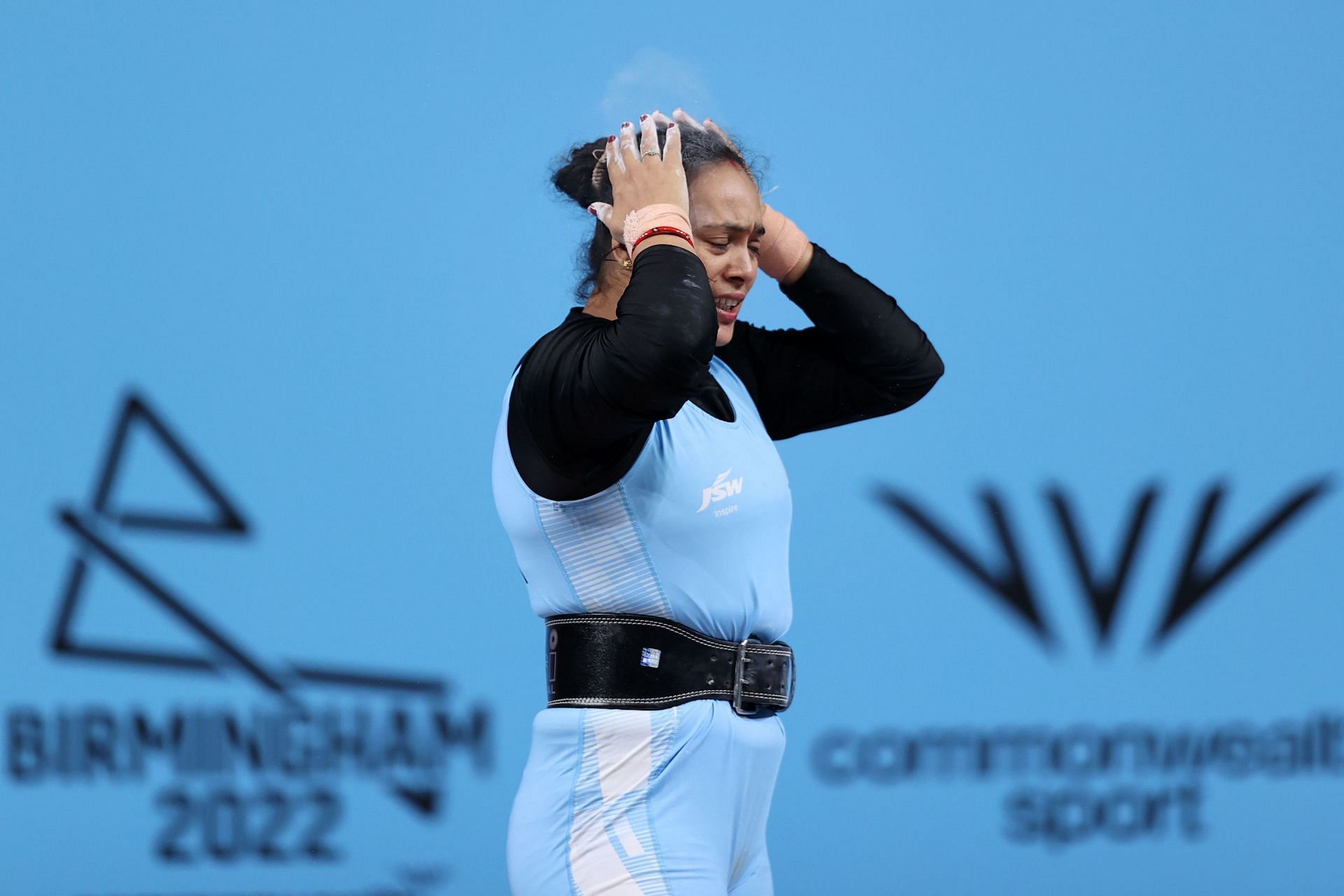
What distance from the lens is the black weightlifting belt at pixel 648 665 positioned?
1315 mm

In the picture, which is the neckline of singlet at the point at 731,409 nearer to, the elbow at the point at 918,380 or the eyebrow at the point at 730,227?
the eyebrow at the point at 730,227

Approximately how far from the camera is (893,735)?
2990mm

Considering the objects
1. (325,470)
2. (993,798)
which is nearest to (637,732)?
(325,470)

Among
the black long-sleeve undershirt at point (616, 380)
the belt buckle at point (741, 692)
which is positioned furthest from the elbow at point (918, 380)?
the belt buckle at point (741, 692)

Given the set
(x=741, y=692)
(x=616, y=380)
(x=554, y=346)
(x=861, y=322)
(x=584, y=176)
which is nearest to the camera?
(x=616, y=380)

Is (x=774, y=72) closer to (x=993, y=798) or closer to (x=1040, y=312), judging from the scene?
(x=1040, y=312)

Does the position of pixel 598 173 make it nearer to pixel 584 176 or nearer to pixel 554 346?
pixel 584 176

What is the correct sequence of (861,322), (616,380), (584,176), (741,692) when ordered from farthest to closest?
(861,322) → (584,176) → (741,692) → (616,380)

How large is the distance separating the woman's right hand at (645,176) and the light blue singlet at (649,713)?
0.20 metres

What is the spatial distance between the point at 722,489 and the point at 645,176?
0.99 feet

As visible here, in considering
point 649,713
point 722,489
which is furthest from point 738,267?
point 649,713

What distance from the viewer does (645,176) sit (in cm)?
131

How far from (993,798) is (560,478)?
2.08 m

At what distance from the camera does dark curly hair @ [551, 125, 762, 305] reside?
1424 mm
